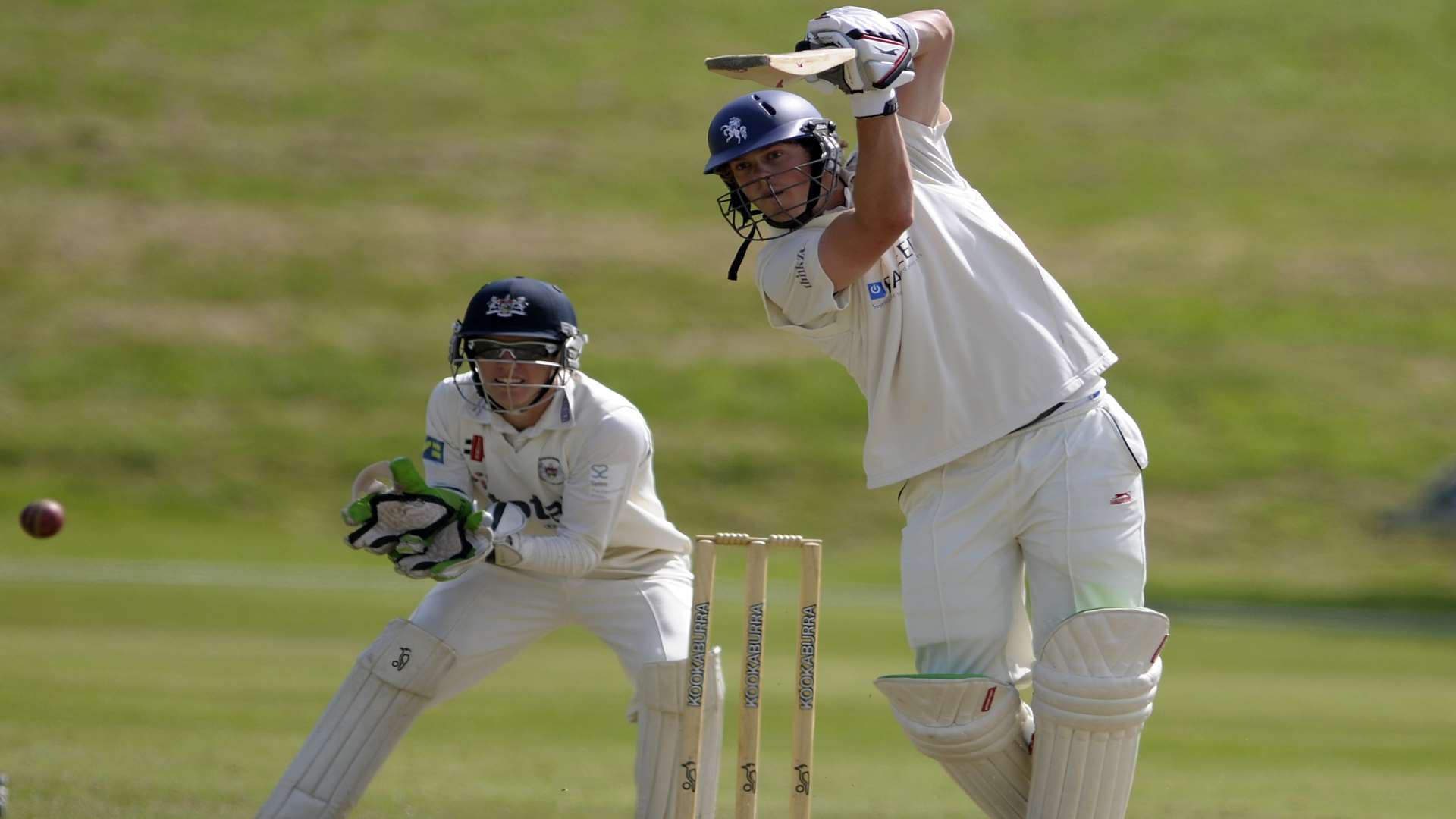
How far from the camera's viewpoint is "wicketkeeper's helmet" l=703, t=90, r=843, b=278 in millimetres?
3656

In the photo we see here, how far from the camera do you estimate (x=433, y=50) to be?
109ft

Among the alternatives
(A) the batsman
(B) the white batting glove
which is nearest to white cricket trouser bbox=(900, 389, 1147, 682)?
(A) the batsman

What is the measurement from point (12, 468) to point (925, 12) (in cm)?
1752

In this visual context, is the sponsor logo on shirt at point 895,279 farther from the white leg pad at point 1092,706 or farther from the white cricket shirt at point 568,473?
the white cricket shirt at point 568,473

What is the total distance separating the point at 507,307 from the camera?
4395mm

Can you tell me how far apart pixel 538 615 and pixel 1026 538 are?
142 centimetres

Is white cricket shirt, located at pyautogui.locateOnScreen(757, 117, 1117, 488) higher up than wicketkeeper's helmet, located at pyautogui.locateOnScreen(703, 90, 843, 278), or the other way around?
wicketkeeper's helmet, located at pyautogui.locateOnScreen(703, 90, 843, 278)

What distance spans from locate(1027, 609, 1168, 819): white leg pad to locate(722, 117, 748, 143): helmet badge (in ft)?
3.69

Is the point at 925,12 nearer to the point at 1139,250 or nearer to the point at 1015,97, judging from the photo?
the point at 1139,250

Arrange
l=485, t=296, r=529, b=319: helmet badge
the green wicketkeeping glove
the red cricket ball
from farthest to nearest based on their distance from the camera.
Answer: the red cricket ball → l=485, t=296, r=529, b=319: helmet badge → the green wicketkeeping glove

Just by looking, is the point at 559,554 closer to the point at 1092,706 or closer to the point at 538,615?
the point at 538,615

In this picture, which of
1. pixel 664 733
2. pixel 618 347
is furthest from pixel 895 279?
pixel 618 347

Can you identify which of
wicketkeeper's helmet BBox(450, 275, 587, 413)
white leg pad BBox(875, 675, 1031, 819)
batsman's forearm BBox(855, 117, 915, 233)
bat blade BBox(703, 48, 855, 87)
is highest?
bat blade BBox(703, 48, 855, 87)

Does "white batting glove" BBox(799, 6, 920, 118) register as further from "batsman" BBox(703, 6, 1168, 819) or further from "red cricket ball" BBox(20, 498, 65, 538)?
"red cricket ball" BBox(20, 498, 65, 538)
